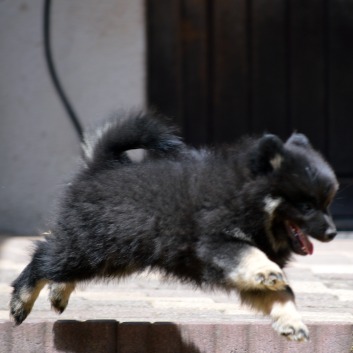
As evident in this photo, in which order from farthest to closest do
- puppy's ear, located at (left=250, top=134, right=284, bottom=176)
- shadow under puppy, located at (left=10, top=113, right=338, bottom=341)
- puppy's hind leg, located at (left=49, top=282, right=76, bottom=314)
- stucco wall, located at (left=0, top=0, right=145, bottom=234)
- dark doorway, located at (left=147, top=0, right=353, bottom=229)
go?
dark doorway, located at (left=147, top=0, right=353, bottom=229) < stucco wall, located at (left=0, top=0, right=145, bottom=234) < puppy's hind leg, located at (left=49, top=282, right=76, bottom=314) < puppy's ear, located at (left=250, top=134, right=284, bottom=176) < shadow under puppy, located at (left=10, top=113, right=338, bottom=341)

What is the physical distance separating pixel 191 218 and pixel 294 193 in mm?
423

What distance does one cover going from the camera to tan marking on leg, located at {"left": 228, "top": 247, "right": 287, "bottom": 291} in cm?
427

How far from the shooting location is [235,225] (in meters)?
Answer: 4.49

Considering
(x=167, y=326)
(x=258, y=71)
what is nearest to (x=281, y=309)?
(x=167, y=326)

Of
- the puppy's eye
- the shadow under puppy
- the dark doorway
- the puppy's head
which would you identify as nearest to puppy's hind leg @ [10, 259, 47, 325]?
the shadow under puppy

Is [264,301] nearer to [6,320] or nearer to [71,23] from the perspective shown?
[6,320]

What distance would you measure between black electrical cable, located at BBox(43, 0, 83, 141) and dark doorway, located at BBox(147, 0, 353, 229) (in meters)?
0.58

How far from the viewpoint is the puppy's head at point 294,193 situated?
175 inches

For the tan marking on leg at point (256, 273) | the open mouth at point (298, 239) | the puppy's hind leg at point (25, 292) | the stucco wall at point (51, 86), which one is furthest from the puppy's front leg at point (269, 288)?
the stucco wall at point (51, 86)

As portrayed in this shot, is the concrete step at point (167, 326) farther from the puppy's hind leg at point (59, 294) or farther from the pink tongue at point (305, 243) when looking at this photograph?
the pink tongue at point (305, 243)

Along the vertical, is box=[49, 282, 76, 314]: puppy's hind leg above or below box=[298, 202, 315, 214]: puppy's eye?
below

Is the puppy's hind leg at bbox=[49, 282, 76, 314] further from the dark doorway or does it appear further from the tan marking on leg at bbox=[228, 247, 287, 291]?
the dark doorway

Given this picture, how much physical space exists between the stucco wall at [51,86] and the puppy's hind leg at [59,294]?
3.19 meters

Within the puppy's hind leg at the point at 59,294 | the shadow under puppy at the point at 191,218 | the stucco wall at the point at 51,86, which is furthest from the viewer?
the stucco wall at the point at 51,86
